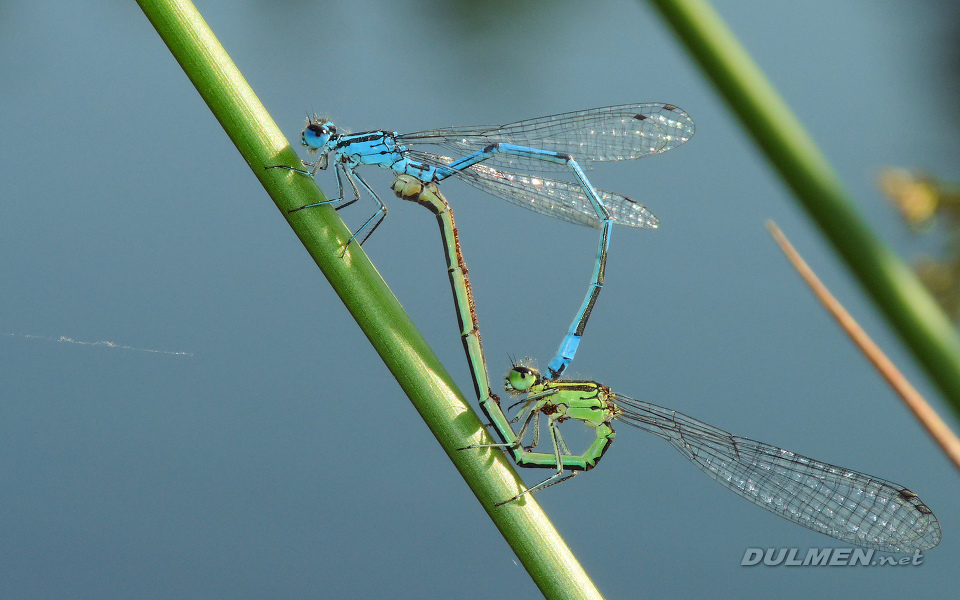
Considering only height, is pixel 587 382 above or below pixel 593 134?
below

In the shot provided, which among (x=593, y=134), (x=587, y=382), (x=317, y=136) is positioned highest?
(x=317, y=136)

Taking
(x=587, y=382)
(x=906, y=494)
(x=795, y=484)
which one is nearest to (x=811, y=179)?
(x=587, y=382)

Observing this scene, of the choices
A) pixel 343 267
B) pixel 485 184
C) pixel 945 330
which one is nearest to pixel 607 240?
pixel 485 184

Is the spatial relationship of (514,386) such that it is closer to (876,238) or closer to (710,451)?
(710,451)

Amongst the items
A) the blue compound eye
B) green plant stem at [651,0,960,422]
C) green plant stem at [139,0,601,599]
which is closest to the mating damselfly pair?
the blue compound eye

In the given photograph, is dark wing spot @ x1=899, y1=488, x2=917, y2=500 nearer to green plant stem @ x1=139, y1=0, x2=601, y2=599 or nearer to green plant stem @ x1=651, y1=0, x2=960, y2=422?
green plant stem @ x1=139, y1=0, x2=601, y2=599

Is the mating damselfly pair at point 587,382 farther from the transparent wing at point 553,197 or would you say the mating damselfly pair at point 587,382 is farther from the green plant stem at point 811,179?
the green plant stem at point 811,179

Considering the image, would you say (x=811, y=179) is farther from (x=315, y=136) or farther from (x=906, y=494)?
(x=906, y=494)
